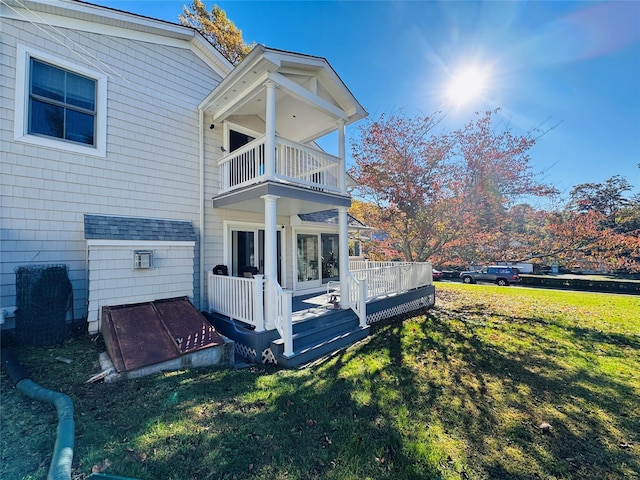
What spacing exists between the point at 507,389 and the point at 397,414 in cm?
226

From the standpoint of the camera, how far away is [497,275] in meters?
24.5

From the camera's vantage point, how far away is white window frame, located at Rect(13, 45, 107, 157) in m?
5.18

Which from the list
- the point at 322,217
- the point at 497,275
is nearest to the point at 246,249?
the point at 322,217

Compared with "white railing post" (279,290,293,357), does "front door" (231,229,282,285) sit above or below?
above

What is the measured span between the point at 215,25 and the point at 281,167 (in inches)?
503

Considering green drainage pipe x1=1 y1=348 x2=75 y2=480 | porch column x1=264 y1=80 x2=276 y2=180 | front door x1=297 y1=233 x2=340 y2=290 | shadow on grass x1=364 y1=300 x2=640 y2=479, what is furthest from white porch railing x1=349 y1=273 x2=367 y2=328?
green drainage pipe x1=1 y1=348 x2=75 y2=480

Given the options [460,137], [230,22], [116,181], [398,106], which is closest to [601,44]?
[460,137]

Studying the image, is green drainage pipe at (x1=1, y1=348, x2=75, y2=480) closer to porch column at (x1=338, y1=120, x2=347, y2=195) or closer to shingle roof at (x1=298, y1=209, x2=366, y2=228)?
porch column at (x1=338, y1=120, x2=347, y2=195)

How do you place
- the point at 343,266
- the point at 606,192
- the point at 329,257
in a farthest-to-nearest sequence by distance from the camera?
the point at 606,192
the point at 329,257
the point at 343,266

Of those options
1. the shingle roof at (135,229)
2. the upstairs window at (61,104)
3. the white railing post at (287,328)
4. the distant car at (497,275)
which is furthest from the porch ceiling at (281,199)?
the distant car at (497,275)

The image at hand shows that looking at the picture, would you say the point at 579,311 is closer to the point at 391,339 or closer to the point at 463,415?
the point at 391,339

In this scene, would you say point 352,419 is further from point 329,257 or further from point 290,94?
point 329,257

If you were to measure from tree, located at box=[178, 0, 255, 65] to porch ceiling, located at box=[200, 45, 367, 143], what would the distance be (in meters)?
8.70

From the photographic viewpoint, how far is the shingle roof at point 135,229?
5.65 metres
